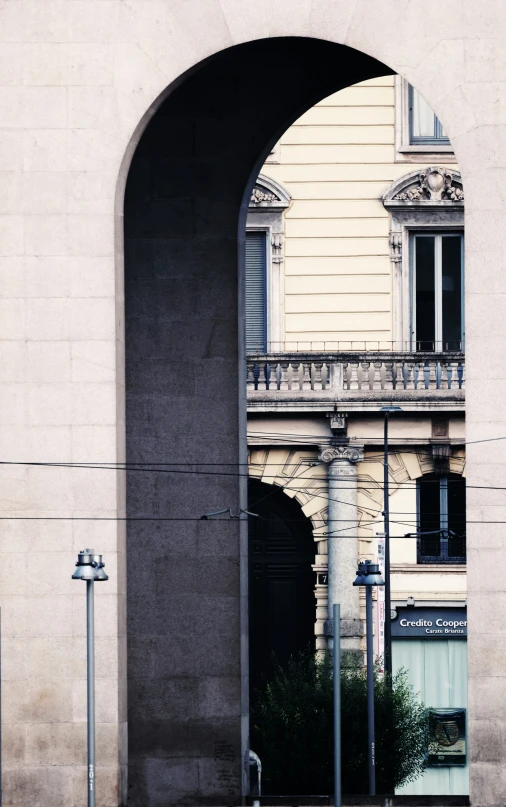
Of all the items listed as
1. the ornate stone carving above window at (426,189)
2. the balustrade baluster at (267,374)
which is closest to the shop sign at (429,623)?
the balustrade baluster at (267,374)

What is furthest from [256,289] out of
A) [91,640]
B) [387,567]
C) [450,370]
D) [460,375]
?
[91,640]

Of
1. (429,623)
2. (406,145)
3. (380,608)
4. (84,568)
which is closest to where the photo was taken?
(84,568)

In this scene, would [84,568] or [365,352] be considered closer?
[84,568]

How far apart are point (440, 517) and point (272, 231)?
10118 mm

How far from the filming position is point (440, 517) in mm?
59062

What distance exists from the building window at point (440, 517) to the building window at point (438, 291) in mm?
4102

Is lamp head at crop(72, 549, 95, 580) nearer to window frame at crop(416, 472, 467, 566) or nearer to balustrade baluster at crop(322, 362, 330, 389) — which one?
balustrade baluster at crop(322, 362, 330, 389)

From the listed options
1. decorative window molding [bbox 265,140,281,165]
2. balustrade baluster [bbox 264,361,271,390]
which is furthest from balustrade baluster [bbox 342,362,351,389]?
decorative window molding [bbox 265,140,281,165]

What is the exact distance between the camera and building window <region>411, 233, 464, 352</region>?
5944 centimetres

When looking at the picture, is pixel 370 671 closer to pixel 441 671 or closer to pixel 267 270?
pixel 441 671

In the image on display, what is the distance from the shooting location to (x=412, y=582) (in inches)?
2290

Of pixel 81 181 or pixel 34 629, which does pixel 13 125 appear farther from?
pixel 34 629

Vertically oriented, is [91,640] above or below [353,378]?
below

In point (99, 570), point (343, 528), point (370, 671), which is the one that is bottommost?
point (370, 671)
